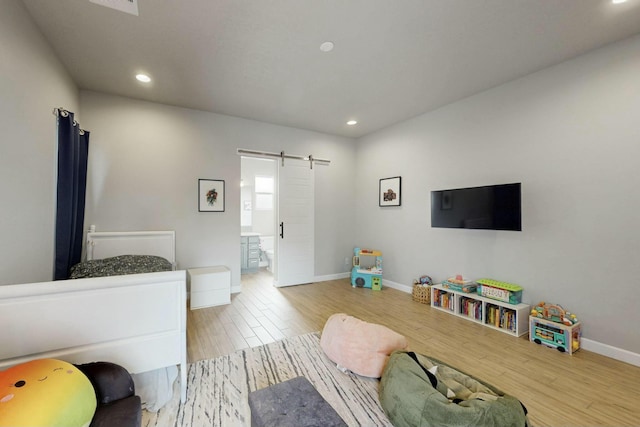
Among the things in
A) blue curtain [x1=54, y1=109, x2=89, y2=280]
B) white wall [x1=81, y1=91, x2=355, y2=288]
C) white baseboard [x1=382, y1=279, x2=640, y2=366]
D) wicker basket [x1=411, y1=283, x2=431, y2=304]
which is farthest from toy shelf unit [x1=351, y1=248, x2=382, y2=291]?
blue curtain [x1=54, y1=109, x2=89, y2=280]

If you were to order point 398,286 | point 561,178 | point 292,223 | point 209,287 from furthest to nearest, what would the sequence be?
point 292,223 < point 398,286 < point 209,287 < point 561,178

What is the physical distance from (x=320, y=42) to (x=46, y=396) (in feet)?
9.49

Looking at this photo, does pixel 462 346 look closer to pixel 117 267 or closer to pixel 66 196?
pixel 117 267

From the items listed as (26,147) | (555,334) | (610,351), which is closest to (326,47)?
(26,147)

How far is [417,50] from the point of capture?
254 centimetres

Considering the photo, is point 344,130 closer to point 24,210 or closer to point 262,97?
point 262,97

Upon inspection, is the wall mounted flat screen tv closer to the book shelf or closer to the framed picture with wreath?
the book shelf

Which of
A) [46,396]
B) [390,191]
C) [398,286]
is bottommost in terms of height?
[398,286]

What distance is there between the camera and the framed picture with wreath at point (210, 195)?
4.07 metres

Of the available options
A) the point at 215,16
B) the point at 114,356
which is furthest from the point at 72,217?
the point at 215,16

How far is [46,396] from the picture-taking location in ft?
3.18

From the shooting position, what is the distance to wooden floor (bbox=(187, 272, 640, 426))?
72.2 inches

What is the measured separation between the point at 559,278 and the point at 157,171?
5154 mm

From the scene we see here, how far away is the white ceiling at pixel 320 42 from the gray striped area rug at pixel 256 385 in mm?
2916
